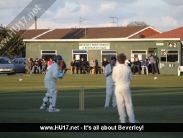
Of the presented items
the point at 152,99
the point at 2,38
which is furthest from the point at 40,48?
the point at 152,99

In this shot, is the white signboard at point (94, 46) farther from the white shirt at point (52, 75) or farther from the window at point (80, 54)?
the white shirt at point (52, 75)

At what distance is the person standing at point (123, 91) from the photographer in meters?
16.3

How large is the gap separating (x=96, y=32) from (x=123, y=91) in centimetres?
7315

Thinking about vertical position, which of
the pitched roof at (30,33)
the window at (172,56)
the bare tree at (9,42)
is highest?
the pitched roof at (30,33)

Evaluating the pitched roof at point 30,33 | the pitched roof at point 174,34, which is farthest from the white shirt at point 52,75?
the pitched roof at point 30,33

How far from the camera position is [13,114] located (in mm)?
19547

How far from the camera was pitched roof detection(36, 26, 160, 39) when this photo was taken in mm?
85438

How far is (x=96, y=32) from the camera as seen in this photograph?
89.2 meters

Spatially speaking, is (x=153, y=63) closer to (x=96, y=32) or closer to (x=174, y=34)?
(x=174, y=34)

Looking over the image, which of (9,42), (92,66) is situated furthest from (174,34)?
(9,42)

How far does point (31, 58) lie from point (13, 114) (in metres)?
45.3

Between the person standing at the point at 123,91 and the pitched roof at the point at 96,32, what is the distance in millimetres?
66550

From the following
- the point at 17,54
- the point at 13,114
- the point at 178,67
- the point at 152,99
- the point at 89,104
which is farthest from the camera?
the point at 17,54

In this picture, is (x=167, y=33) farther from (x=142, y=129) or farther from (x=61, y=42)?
(x=142, y=129)
